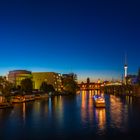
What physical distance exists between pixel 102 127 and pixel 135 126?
338 centimetres

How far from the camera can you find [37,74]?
498 feet

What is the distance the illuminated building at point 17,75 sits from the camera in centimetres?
13800

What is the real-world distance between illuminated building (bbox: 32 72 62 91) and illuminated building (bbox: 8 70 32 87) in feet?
20.4

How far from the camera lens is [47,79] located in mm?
156000

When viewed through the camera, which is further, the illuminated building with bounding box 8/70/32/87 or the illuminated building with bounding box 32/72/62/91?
the illuminated building with bounding box 32/72/62/91

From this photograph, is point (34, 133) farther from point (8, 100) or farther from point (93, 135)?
point (8, 100)

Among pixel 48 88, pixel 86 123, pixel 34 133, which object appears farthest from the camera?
pixel 48 88

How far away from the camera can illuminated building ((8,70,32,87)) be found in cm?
13800

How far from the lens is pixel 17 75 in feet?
456

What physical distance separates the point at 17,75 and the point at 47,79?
20.5 meters

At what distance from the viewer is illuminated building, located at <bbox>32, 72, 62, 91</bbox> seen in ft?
485

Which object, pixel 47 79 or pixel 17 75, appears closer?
pixel 17 75

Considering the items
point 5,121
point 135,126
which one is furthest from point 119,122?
point 5,121

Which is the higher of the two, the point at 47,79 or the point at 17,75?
the point at 17,75
